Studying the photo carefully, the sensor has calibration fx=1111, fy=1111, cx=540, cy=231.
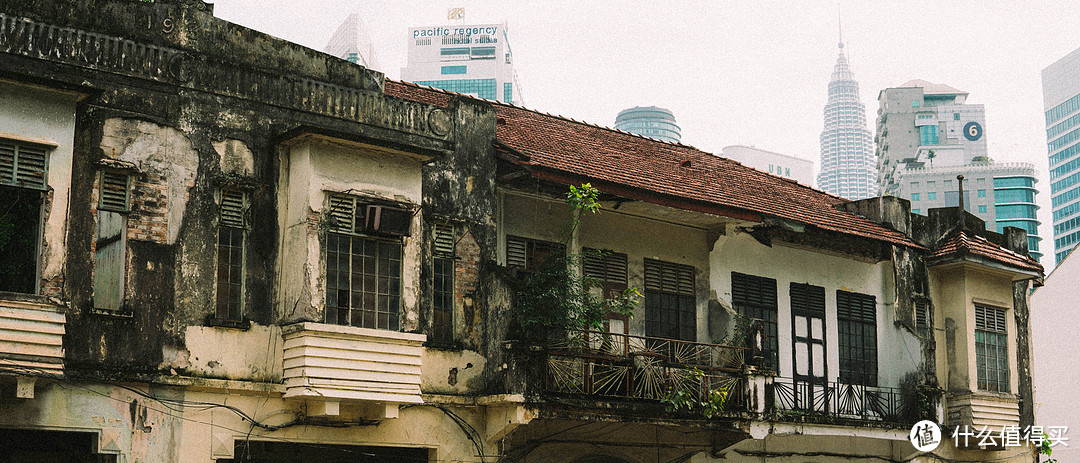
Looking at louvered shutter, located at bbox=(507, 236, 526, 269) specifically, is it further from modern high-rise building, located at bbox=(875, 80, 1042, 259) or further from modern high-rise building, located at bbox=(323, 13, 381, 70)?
modern high-rise building, located at bbox=(323, 13, 381, 70)

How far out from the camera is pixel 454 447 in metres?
15.2

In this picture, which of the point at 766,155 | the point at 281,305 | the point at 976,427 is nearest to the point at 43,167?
the point at 281,305

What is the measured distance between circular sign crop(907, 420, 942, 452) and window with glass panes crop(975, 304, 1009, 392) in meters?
1.68

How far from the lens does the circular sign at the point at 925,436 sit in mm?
20906

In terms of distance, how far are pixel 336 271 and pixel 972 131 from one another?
142 m

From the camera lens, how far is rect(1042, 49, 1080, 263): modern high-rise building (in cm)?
13938

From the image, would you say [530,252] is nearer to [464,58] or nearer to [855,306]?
[855,306]

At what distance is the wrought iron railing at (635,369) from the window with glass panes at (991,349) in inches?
267

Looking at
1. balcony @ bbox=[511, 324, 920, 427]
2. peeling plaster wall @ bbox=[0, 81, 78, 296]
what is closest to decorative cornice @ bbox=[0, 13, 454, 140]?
peeling plaster wall @ bbox=[0, 81, 78, 296]

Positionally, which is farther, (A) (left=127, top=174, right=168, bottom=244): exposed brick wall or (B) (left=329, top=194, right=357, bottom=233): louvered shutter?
(B) (left=329, top=194, right=357, bottom=233): louvered shutter

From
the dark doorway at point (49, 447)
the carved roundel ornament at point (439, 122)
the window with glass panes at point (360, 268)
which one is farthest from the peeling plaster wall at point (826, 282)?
the dark doorway at point (49, 447)

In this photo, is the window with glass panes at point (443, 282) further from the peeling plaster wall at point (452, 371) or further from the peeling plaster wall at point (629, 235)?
the peeling plaster wall at point (629, 235)

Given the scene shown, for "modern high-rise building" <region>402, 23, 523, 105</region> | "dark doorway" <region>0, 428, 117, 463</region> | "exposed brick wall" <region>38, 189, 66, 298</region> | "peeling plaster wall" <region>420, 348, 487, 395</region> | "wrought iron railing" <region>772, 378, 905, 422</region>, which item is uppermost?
"modern high-rise building" <region>402, 23, 523, 105</region>

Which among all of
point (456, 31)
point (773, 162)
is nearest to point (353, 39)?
point (456, 31)
